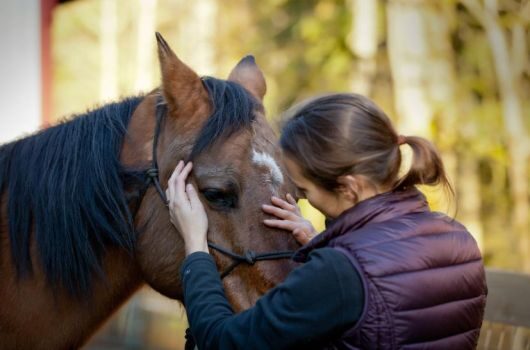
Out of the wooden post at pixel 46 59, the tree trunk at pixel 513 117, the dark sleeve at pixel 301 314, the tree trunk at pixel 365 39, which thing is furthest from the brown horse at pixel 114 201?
the tree trunk at pixel 365 39

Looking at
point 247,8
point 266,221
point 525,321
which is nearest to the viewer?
point 266,221

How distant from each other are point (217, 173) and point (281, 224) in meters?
0.25

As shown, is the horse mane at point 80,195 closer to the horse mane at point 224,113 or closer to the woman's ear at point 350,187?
the horse mane at point 224,113

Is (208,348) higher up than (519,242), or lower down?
higher up

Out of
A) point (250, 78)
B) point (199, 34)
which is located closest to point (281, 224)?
point (250, 78)

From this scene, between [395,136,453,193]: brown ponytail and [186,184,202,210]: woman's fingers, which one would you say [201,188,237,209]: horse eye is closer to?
[186,184,202,210]: woman's fingers

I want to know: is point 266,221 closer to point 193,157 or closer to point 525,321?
point 193,157

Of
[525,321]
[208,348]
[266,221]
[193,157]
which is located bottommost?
[525,321]

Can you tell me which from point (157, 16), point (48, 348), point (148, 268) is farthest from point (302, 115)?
point (157, 16)

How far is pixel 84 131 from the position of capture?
2.33 metres

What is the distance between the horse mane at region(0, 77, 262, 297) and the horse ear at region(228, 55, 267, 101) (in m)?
0.25

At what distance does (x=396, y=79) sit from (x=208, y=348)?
281 inches

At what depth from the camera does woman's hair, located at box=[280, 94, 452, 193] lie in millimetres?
1634

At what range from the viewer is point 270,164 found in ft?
7.03
